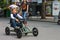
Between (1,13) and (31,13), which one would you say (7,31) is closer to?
(31,13)

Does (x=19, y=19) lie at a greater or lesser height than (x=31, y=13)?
greater

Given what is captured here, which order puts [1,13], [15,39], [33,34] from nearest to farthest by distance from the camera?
[15,39], [33,34], [1,13]

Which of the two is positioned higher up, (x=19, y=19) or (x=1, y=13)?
(x=19, y=19)

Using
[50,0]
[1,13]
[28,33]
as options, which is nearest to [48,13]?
[50,0]

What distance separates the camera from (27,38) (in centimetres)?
1163

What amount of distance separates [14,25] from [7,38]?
107 cm

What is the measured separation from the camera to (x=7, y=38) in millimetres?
11570

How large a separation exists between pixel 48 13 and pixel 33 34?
15532 mm

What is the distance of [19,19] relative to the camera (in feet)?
40.4

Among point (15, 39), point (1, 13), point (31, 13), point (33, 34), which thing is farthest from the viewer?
point (1, 13)

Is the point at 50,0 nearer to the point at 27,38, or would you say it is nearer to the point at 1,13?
the point at 1,13

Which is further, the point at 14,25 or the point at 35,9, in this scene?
the point at 35,9

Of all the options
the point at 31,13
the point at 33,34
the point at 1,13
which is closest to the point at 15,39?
the point at 33,34

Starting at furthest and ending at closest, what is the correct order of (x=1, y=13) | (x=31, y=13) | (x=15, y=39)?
1. (x=1, y=13)
2. (x=31, y=13)
3. (x=15, y=39)
